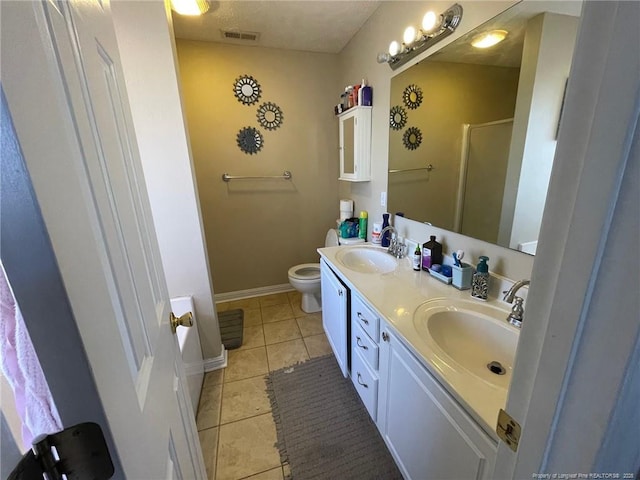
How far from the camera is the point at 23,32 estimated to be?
11.0 inches

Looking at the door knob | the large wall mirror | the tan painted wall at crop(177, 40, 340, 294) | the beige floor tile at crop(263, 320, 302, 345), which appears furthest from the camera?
the tan painted wall at crop(177, 40, 340, 294)

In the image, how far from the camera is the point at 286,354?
6.76ft

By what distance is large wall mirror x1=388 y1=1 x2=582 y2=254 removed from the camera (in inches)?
36.9

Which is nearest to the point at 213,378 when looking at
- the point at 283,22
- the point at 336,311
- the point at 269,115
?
the point at 336,311

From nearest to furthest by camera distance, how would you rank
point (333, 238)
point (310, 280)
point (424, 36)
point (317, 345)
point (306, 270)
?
point (424, 36), point (317, 345), point (310, 280), point (333, 238), point (306, 270)

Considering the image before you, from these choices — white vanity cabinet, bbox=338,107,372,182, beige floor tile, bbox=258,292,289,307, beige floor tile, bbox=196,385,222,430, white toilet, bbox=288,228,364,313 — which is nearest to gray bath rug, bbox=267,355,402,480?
beige floor tile, bbox=196,385,222,430

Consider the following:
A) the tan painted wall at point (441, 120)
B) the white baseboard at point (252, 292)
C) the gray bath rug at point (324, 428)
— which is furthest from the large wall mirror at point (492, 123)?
the white baseboard at point (252, 292)

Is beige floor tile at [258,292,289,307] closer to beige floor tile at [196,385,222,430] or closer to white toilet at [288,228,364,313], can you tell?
white toilet at [288,228,364,313]

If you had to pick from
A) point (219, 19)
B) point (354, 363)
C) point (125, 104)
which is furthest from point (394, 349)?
point (219, 19)

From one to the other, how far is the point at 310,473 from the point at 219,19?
288 centimetres

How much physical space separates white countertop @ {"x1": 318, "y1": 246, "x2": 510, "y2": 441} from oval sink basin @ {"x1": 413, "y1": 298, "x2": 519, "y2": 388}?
0.14 feet

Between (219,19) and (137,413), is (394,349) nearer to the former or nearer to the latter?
(137,413)

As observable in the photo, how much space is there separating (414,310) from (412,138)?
41.8 inches

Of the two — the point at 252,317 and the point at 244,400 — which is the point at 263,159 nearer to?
the point at 252,317
